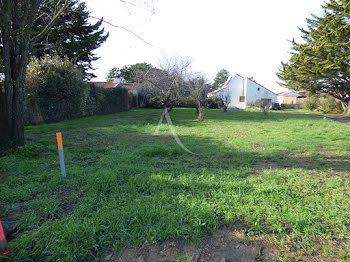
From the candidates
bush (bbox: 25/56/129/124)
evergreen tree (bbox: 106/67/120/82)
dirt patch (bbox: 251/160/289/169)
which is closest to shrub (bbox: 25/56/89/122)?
bush (bbox: 25/56/129/124)

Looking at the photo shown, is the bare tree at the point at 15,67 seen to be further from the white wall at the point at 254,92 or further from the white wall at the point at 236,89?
the white wall at the point at 254,92

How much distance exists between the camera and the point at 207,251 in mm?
1993

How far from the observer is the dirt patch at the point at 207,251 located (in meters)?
1.90

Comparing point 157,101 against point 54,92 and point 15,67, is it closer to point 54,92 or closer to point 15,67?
point 54,92

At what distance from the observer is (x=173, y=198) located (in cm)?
290

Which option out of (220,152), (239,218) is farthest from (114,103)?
(239,218)

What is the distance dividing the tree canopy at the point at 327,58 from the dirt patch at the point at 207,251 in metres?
23.8

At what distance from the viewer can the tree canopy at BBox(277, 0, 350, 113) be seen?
1984cm

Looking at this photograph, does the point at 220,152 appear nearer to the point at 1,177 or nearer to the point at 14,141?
the point at 1,177

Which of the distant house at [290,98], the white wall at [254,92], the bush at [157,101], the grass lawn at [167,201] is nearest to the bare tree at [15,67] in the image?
the grass lawn at [167,201]

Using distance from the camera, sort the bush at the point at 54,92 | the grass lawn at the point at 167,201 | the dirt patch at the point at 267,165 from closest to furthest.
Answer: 1. the grass lawn at the point at 167,201
2. the dirt patch at the point at 267,165
3. the bush at the point at 54,92

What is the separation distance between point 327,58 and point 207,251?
24894 millimetres

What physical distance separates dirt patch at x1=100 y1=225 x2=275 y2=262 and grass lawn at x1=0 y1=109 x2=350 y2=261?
0.29 feet

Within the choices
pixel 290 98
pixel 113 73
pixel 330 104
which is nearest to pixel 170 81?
pixel 330 104
